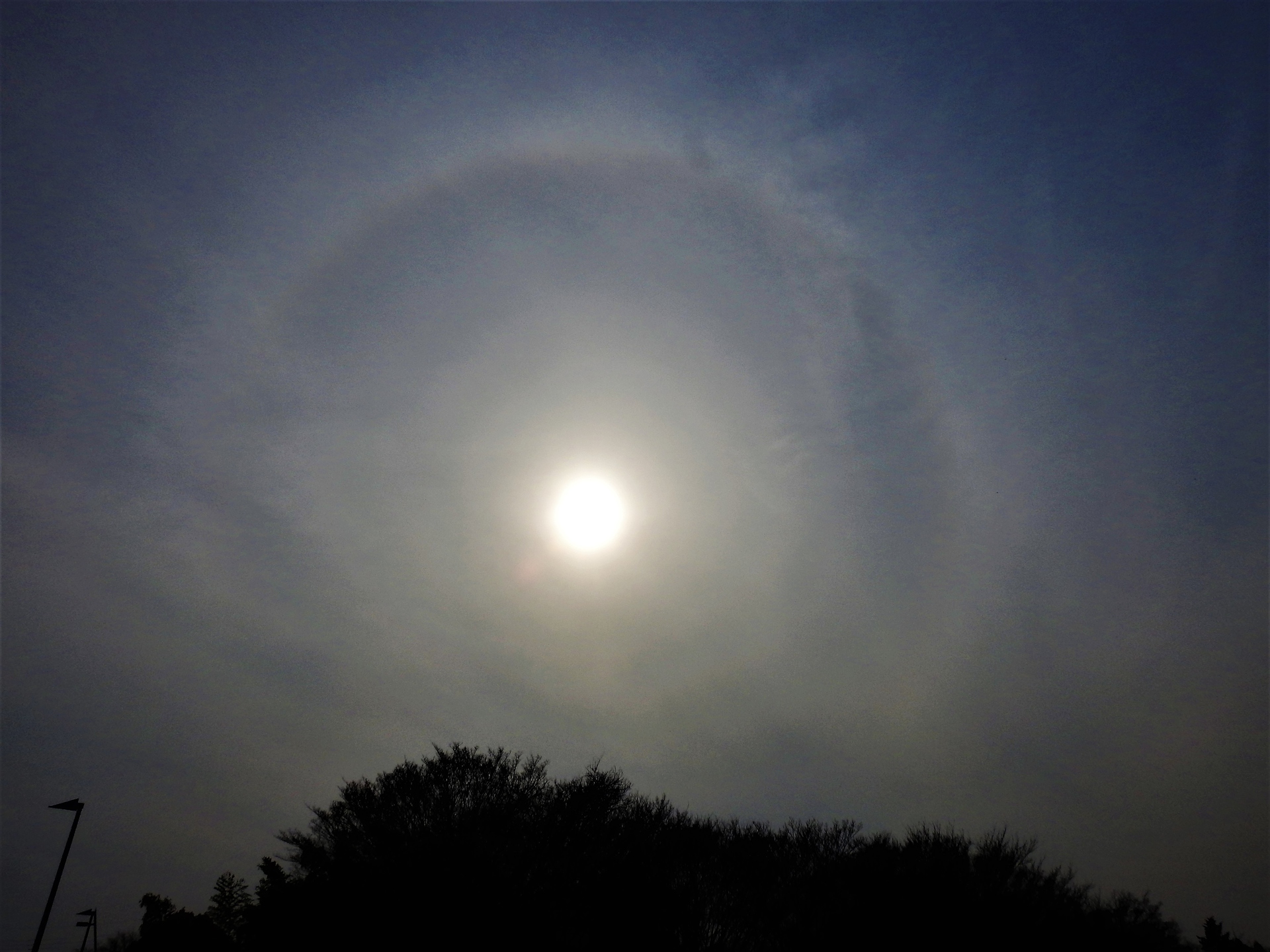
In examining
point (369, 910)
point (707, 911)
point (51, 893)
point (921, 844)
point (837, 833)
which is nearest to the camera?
point (369, 910)

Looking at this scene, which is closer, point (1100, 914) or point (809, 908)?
point (1100, 914)

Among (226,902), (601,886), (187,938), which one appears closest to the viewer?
(601,886)

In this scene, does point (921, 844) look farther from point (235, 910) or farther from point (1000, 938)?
point (235, 910)

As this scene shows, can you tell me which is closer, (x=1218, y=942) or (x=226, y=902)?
(x=1218, y=942)

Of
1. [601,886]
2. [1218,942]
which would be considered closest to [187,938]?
[601,886]

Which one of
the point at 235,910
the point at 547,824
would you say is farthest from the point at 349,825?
the point at 235,910

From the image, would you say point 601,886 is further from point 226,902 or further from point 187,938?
point 226,902

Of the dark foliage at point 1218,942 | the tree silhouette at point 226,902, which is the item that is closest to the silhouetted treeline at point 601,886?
the dark foliage at point 1218,942

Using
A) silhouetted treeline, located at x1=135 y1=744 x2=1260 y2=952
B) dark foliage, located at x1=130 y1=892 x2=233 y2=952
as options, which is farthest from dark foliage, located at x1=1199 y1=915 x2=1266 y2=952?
dark foliage, located at x1=130 y1=892 x2=233 y2=952

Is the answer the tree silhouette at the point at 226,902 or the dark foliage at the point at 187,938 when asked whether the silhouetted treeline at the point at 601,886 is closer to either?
the dark foliage at the point at 187,938
